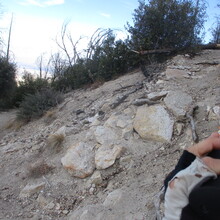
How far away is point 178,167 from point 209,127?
6.81 ft

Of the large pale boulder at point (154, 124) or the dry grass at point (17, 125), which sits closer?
the large pale boulder at point (154, 124)

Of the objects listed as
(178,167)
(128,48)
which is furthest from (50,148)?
(128,48)

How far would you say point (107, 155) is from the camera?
3340 mm

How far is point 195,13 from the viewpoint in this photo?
23.4 feet

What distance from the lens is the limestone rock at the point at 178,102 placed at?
3.56 meters

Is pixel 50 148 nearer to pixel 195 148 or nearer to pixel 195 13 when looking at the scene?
pixel 195 148

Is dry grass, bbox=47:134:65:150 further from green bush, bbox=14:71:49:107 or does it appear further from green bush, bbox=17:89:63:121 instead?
green bush, bbox=14:71:49:107

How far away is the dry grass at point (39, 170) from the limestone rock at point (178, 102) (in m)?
2.12

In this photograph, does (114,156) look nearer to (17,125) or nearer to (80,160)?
(80,160)

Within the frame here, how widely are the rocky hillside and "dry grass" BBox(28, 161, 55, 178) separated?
2 cm

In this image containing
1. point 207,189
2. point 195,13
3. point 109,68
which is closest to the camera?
point 207,189

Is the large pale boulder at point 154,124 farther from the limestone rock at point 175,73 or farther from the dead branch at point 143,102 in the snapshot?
the limestone rock at point 175,73

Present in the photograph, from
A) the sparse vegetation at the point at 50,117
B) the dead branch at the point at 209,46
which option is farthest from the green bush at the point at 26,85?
the dead branch at the point at 209,46

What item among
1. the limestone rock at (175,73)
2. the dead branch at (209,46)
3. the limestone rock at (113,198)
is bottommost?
the limestone rock at (113,198)
